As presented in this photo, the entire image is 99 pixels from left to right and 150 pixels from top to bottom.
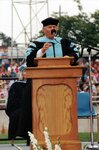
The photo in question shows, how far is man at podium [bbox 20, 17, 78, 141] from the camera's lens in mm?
8125

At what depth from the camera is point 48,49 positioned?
838 centimetres

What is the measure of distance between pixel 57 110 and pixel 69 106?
14 centimetres

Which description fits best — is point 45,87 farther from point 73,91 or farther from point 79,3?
point 79,3

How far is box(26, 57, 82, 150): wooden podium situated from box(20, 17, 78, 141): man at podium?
2.82 feet

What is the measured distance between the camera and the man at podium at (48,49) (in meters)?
8.12

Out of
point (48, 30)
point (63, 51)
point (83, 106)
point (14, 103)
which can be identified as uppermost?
point (48, 30)

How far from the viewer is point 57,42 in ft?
27.6

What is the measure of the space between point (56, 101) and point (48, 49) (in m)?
1.37

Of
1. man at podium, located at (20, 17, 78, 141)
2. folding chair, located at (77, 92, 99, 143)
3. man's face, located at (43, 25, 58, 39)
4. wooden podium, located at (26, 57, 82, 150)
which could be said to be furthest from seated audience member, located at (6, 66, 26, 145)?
wooden podium, located at (26, 57, 82, 150)

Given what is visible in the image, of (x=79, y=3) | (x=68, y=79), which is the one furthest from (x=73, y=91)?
(x=79, y=3)

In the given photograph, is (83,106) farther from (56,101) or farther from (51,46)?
(56,101)

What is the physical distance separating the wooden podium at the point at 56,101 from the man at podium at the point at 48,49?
2.82ft

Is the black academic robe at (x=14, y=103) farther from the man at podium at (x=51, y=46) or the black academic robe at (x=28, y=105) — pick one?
the man at podium at (x=51, y=46)

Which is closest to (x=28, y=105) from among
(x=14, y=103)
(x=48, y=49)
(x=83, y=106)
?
(x=48, y=49)
